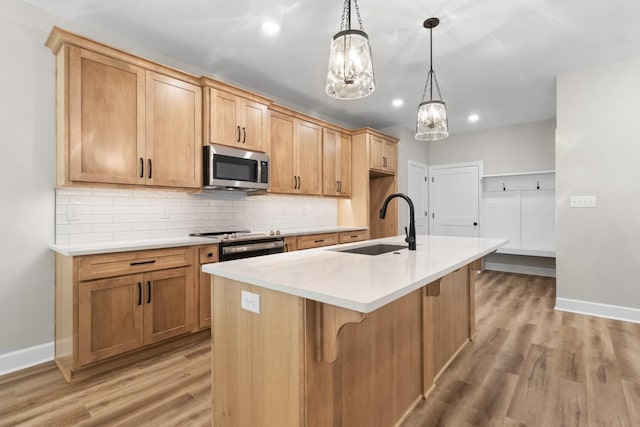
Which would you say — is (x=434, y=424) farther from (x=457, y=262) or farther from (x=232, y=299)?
(x=232, y=299)

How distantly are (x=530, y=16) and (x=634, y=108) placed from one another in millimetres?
1831

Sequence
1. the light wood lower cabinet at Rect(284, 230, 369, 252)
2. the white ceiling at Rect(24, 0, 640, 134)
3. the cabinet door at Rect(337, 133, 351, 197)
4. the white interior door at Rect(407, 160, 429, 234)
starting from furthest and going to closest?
the white interior door at Rect(407, 160, 429, 234) → the cabinet door at Rect(337, 133, 351, 197) → the light wood lower cabinet at Rect(284, 230, 369, 252) → the white ceiling at Rect(24, 0, 640, 134)

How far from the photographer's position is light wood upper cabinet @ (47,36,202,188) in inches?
91.0

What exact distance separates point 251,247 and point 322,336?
2.09 meters

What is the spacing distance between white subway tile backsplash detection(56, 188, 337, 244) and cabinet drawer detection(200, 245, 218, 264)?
57cm

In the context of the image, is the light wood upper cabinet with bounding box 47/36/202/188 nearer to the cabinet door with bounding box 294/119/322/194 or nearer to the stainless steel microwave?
the stainless steel microwave

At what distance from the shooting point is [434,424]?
1.74 metres

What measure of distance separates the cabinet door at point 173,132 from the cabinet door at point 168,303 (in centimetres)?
83

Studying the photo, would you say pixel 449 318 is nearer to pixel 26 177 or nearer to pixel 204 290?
pixel 204 290

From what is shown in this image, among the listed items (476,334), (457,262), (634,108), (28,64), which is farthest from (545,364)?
(28,64)

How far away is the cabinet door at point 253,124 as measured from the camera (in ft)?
11.0

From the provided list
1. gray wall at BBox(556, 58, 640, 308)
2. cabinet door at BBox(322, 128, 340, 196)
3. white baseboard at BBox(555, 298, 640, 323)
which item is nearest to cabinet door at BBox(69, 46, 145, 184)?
cabinet door at BBox(322, 128, 340, 196)

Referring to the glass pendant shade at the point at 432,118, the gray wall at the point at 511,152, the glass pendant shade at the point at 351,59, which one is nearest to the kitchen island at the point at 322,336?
the glass pendant shade at the point at 351,59

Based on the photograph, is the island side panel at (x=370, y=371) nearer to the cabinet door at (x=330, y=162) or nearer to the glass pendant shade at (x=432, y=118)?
the glass pendant shade at (x=432, y=118)
